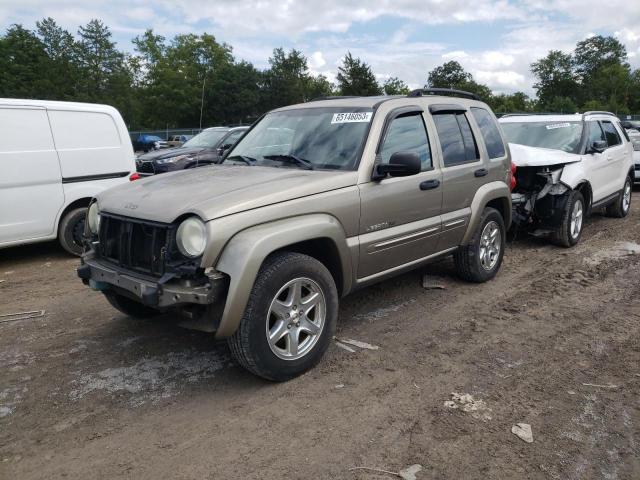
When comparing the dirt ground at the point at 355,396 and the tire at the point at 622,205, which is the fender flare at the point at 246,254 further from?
the tire at the point at 622,205

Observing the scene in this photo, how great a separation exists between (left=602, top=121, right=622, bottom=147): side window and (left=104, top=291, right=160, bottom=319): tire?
769cm

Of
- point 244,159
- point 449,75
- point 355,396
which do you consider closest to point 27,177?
point 244,159

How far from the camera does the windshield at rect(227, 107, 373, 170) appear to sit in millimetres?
4148

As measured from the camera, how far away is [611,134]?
8828 mm

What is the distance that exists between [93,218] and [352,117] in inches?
86.1

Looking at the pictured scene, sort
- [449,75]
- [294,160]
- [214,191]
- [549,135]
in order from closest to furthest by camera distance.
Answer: [214,191] → [294,160] → [549,135] → [449,75]

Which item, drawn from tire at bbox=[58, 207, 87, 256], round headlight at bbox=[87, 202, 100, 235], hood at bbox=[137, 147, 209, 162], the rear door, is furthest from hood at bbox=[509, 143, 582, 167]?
hood at bbox=[137, 147, 209, 162]

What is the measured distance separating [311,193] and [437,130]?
177 centimetres

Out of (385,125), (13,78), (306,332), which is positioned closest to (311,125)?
(385,125)

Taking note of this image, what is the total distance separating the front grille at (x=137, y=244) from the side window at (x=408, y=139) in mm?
1866

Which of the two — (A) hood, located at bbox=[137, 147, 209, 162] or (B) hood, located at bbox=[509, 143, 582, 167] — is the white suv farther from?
(A) hood, located at bbox=[137, 147, 209, 162]

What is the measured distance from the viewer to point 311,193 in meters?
3.65

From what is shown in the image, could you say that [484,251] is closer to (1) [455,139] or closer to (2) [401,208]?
(1) [455,139]

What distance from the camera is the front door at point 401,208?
4.05 metres
